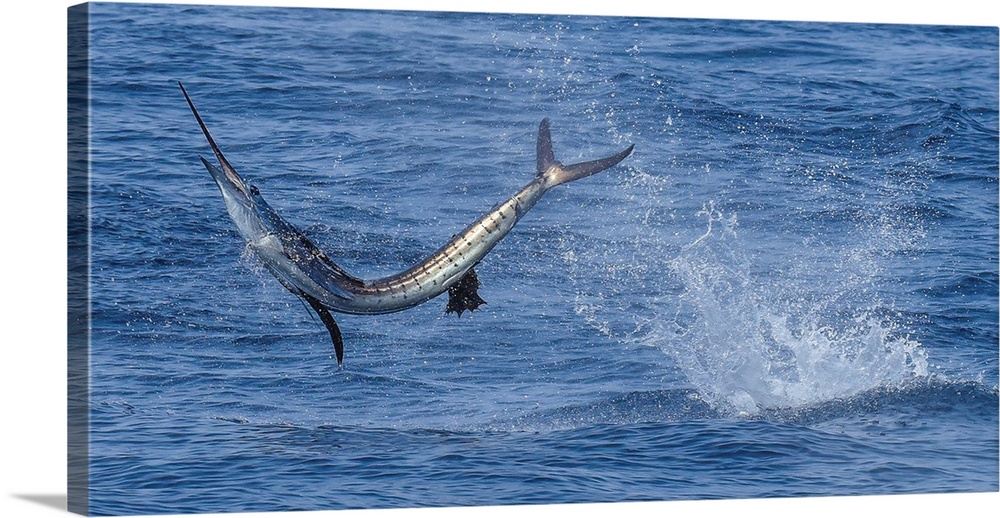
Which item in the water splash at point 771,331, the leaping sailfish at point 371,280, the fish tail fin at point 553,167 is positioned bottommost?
the water splash at point 771,331

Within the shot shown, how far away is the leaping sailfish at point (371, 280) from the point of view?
39.2 feet

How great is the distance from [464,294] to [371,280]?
0.70 meters

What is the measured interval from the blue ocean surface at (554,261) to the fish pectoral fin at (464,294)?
0.64 ft

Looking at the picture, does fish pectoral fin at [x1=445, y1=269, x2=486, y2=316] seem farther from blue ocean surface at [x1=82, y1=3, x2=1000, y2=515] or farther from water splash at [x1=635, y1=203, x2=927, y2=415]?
water splash at [x1=635, y1=203, x2=927, y2=415]

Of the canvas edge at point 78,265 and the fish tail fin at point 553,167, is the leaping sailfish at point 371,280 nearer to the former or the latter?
the fish tail fin at point 553,167

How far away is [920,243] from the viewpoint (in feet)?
46.1

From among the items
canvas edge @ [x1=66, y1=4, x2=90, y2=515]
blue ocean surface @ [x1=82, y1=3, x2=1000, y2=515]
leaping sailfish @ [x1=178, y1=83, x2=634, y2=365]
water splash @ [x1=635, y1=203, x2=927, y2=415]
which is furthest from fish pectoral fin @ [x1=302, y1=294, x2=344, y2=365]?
water splash @ [x1=635, y1=203, x2=927, y2=415]

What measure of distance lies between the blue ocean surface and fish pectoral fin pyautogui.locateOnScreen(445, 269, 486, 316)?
0.64 feet

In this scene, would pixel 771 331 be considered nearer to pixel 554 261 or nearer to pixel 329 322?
pixel 554 261

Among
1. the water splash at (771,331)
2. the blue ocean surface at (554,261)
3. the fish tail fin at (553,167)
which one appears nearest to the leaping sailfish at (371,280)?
the fish tail fin at (553,167)

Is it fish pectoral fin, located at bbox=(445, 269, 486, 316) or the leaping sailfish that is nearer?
the leaping sailfish

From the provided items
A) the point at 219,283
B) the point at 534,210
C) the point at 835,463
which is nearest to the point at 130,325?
the point at 219,283

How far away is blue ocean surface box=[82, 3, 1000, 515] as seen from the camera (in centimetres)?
1218

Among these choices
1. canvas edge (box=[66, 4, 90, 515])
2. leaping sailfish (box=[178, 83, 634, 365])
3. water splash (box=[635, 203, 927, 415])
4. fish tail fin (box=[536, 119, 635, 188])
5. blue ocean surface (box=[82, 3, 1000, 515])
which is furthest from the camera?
A: water splash (box=[635, 203, 927, 415])
